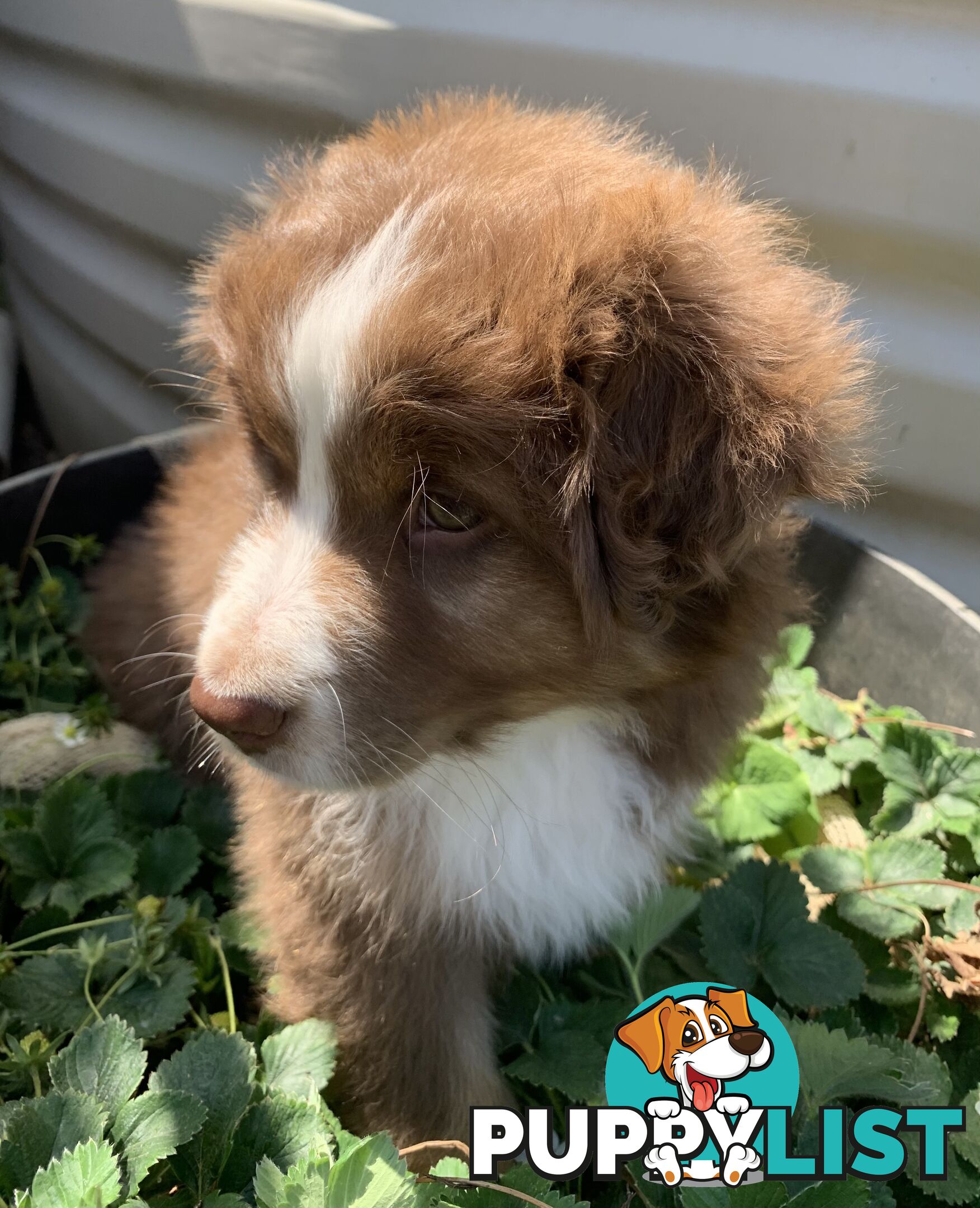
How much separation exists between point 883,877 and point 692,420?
4.49ft

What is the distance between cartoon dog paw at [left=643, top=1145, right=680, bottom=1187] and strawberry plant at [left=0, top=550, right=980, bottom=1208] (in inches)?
1.4

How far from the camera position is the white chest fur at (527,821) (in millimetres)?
1746

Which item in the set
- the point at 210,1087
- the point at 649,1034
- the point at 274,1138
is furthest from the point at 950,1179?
the point at 210,1087

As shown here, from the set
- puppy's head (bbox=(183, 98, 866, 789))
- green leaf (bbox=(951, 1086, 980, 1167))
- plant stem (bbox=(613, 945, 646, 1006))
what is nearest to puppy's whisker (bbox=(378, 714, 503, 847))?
puppy's head (bbox=(183, 98, 866, 789))

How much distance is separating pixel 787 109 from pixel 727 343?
1.33 metres

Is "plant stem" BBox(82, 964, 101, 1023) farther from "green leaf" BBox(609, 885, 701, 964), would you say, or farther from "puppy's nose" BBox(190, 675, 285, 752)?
"green leaf" BBox(609, 885, 701, 964)

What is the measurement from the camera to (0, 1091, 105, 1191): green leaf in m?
1.41

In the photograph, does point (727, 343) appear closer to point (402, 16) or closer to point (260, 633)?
point (260, 633)

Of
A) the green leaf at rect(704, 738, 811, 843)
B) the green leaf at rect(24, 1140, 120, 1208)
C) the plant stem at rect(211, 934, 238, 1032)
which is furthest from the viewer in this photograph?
the green leaf at rect(704, 738, 811, 843)

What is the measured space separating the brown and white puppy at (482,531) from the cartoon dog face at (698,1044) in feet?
1.48

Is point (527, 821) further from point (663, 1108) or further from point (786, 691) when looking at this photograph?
point (786, 691)

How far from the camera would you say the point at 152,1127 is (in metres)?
1.41

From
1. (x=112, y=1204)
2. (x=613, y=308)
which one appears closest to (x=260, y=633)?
(x=613, y=308)

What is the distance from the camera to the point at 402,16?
2539 millimetres
